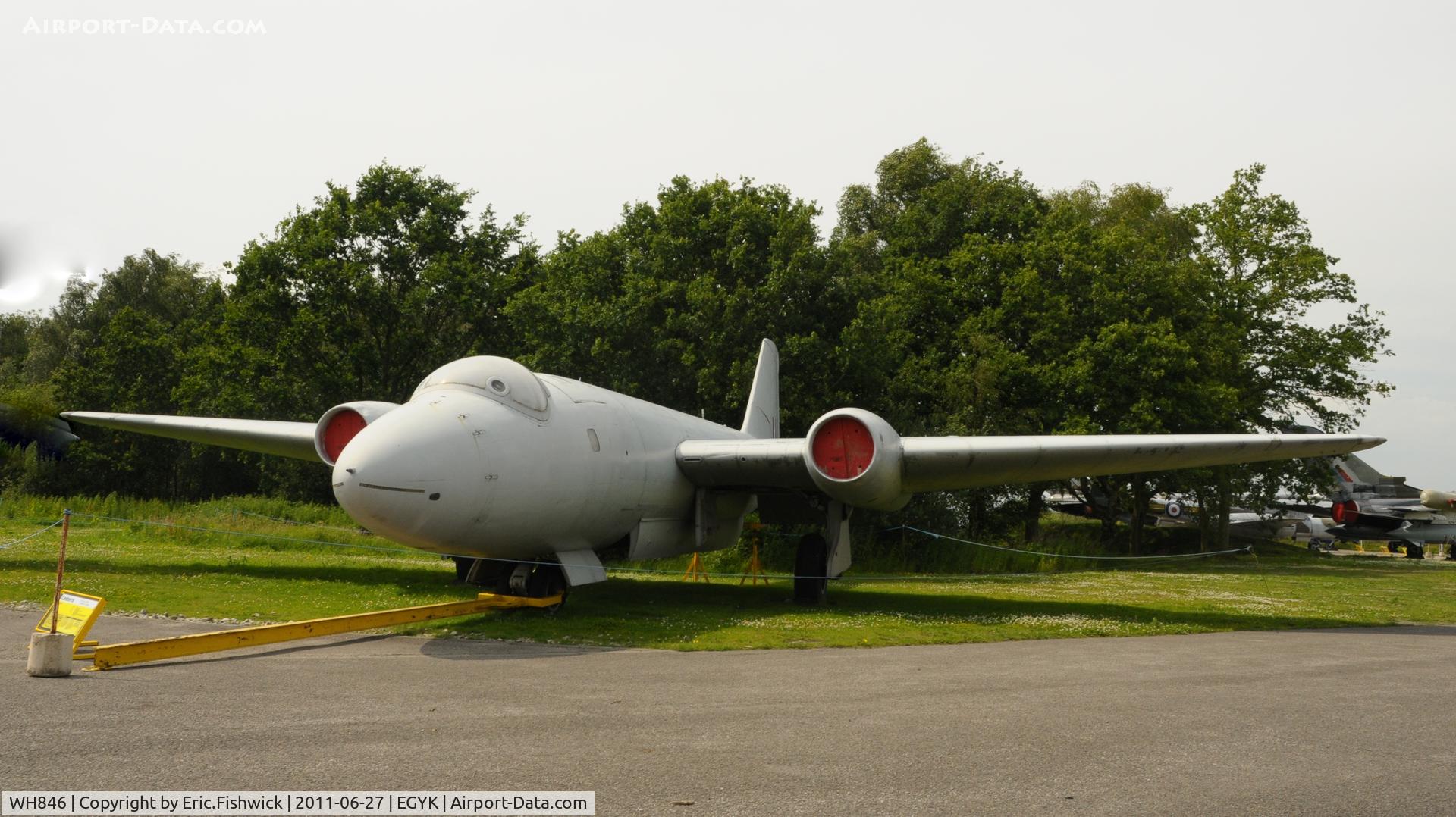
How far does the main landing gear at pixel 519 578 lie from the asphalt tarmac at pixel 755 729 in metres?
2.53

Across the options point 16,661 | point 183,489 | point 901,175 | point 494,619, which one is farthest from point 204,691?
point 901,175

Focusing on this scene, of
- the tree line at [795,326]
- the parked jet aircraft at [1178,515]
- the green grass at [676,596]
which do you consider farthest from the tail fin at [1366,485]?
the green grass at [676,596]

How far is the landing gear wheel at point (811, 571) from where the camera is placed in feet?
49.4

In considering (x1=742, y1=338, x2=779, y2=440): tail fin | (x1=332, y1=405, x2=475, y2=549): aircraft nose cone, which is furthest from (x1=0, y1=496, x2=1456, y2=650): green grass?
(x1=742, y1=338, x2=779, y2=440): tail fin

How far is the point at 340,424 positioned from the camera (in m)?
14.3

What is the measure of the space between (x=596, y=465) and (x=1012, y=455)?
214 inches

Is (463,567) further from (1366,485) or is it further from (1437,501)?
(1366,485)

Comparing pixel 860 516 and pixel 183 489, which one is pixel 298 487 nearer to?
pixel 183 489

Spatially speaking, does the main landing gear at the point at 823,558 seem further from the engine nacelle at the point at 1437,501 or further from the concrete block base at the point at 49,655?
the engine nacelle at the point at 1437,501

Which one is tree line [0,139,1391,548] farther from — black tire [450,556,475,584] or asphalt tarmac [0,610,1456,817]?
asphalt tarmac [0,610,1456,817]

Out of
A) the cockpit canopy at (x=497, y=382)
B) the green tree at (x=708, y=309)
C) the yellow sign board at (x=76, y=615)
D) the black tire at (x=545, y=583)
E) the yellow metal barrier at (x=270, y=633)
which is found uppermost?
the green tree at (x=708, y=309)

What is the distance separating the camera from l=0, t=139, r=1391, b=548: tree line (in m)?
27.0

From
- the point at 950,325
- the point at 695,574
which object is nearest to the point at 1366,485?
the point at 950,325

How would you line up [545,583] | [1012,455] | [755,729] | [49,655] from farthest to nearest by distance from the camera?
1. [1012,455]
2. [545,583]
3. [49,655]
4. [755,729]
